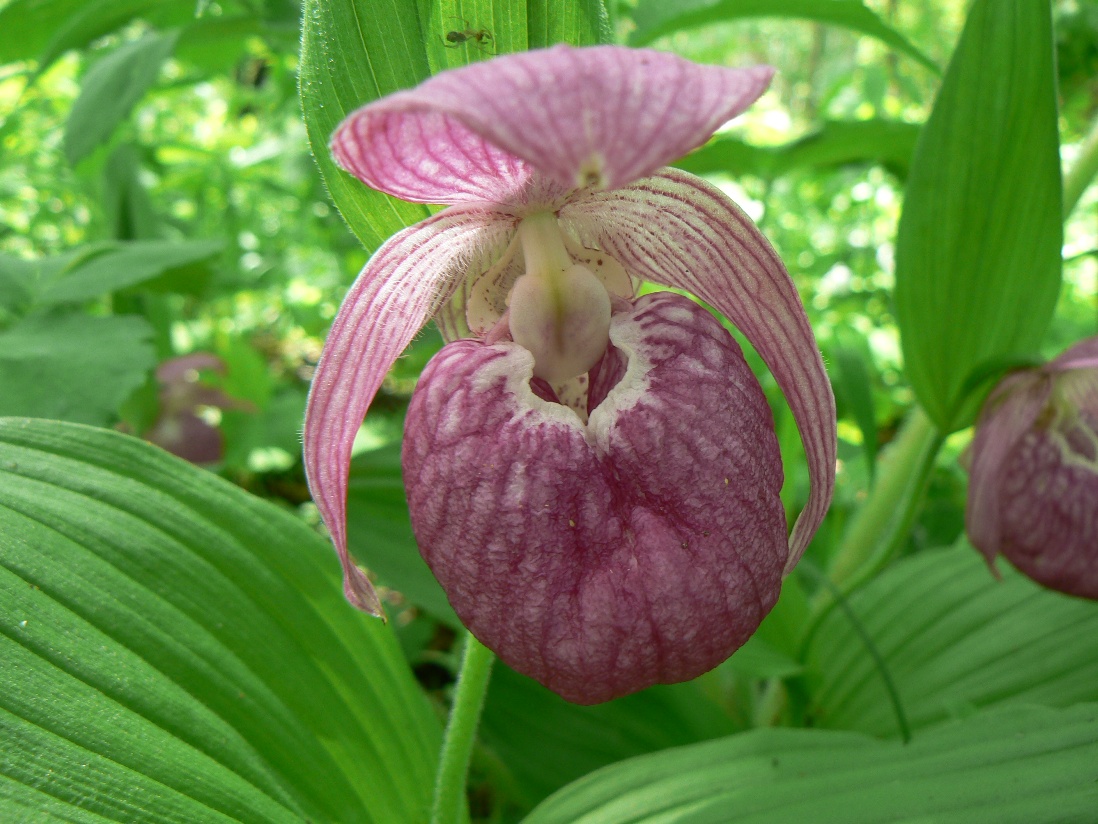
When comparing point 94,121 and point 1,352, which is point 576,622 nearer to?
point 1,352

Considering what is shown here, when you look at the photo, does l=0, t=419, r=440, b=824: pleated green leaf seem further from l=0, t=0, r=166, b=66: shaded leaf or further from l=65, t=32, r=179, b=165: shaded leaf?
l=0, t=0, r=166, b=66: shaded leaf

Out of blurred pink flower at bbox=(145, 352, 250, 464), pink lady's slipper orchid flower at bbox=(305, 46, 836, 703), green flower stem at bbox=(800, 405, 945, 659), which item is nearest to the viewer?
pink lady's slipper orchid flower at bbox=(305, 46, 836, 703)

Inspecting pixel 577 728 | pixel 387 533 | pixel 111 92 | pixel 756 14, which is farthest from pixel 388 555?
pixel 756 14

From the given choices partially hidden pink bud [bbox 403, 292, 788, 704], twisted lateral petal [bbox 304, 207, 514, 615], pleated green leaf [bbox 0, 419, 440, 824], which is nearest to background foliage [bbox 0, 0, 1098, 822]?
pleated green leaf [bbox 0, 419, 440, 824]

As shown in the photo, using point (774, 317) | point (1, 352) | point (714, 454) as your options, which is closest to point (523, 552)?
point (714, 454)

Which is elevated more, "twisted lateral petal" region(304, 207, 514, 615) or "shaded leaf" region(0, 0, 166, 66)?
"shaded leaf" region(0, 0, 166, 66)

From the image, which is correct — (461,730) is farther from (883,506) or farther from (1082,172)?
(1082,172)
